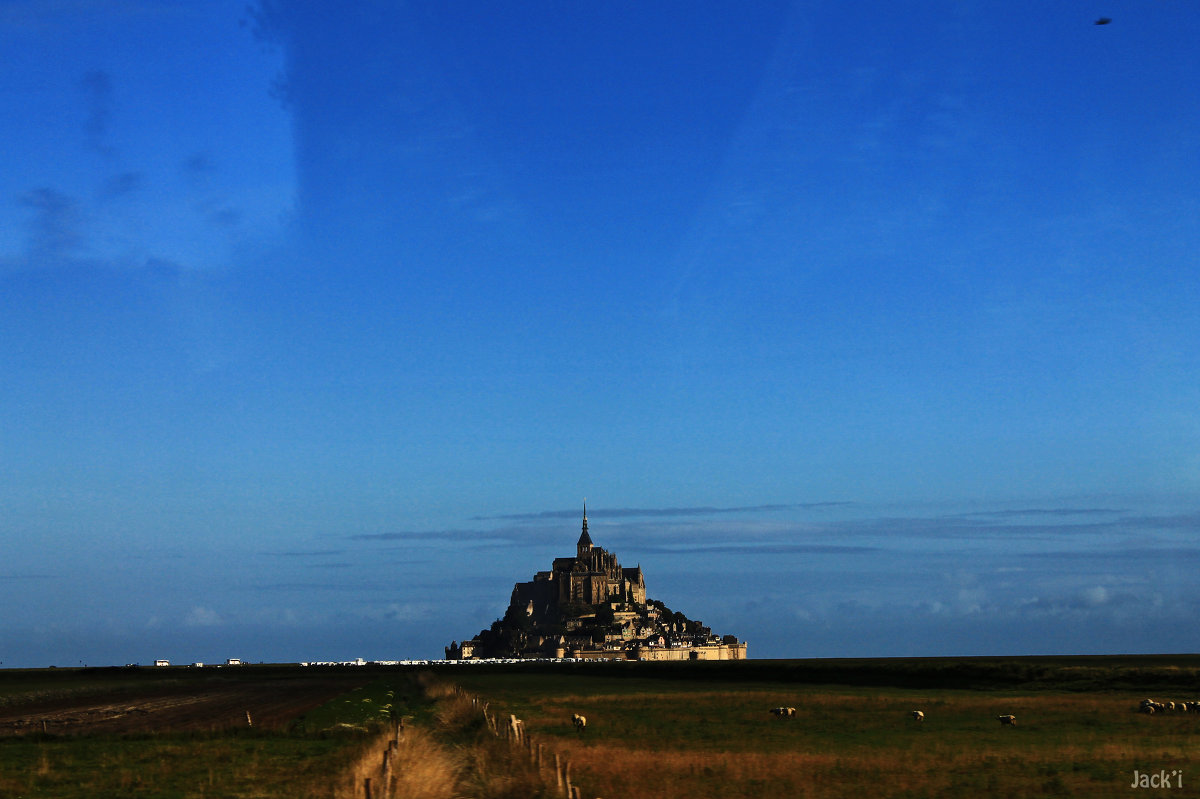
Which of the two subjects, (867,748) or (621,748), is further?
(867,748)

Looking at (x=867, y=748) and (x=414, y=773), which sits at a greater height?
(x=414, y=773)

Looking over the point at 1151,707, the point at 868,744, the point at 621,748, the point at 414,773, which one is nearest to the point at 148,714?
the point at 621,748

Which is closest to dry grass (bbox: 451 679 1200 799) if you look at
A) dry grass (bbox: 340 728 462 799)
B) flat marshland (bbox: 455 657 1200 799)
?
flat marshland (bbox: 455 657 1200 799)

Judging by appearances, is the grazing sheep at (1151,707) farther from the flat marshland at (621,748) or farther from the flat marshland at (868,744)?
the flat marshland at (621,748)

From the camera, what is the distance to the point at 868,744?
48.0 m

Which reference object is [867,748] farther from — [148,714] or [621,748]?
[148,714]

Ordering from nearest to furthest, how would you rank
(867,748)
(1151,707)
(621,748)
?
(621,748) < (867,748) < (1151,707)

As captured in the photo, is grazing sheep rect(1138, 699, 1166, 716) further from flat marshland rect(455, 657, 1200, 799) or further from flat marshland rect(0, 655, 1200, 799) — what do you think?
flat marshland rect(0, 655, 1200, 799)

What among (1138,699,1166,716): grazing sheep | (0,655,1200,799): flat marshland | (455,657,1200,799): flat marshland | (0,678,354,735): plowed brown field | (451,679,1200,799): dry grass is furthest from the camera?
(1138,699,1166,716): grazing sheep

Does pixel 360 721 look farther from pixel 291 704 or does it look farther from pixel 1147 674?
pixel 1147 674

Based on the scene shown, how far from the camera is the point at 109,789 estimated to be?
110 feet

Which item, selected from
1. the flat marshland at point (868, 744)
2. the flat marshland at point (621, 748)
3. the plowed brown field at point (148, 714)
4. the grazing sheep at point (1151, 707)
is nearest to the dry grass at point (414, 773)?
the flat marshland at point (621, 748)

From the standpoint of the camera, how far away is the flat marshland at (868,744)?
3419 centimetres

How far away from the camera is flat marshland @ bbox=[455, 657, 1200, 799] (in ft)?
112
